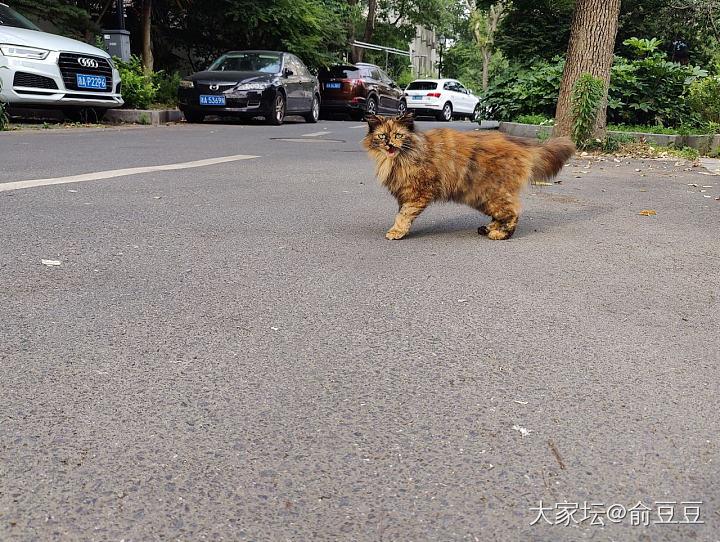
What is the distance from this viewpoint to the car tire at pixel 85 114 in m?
14.8

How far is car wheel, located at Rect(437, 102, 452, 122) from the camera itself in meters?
30.8

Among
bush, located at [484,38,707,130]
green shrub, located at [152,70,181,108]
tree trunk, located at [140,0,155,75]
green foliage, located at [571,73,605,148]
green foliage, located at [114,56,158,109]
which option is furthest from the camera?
green shrub, located at [152,70,181,108]

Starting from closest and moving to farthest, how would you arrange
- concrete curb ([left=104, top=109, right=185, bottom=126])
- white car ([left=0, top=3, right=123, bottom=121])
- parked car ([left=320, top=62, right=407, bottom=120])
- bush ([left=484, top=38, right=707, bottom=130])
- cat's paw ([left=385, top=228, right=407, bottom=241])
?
cat's paw ([left=385, top=228, right=407, bottom=241]) < white car ([left=0, top=3, right=123, bottom=121]) < bush ([left=484, top=38, right=707, bottom=130]) < concrete curb ([left=104, top=109, right=185, bottom=126]) < parked car ([left=320, top=62, right=407, bottom=120])

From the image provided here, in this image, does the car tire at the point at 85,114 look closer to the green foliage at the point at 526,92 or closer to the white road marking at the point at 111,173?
the white road marking at the point at 111,173

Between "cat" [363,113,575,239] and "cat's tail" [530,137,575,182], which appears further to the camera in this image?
"cat's tail" [530,137,575,182]

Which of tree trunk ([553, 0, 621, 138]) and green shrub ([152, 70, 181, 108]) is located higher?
tree trunk ([553, 0, 621, 138])

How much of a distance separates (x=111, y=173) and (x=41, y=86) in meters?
6.19

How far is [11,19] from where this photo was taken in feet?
44.2

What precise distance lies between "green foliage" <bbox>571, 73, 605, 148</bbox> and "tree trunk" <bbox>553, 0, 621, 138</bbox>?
0.34ft

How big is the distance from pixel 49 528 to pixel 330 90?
74.0 feet

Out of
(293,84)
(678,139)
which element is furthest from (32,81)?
(678,139)

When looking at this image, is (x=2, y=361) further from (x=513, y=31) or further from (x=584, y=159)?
(x=513, y=31)

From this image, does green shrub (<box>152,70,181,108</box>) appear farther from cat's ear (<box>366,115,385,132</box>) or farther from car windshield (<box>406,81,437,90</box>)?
cat's ear (<box>366,115,385,132</box>)

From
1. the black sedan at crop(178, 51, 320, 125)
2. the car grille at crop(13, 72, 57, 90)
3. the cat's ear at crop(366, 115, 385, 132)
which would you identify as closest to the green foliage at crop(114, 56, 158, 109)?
the black sedan at crop(178, 51, 320, 125)
